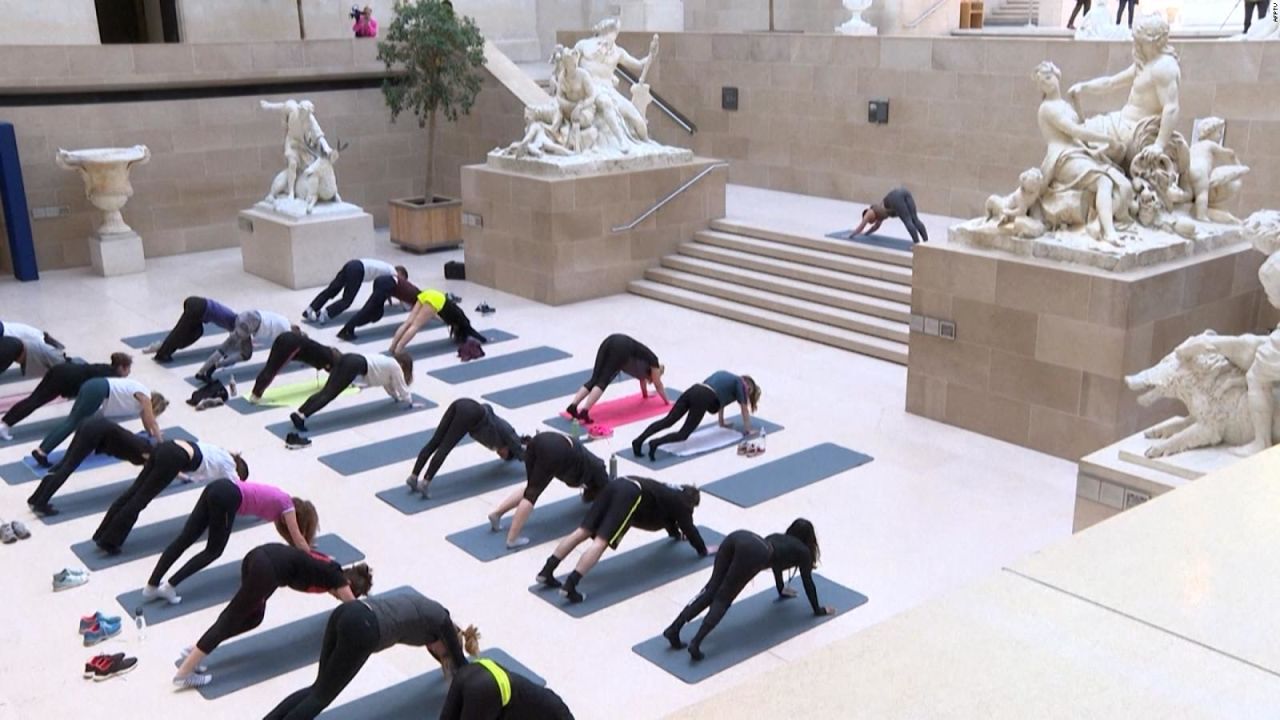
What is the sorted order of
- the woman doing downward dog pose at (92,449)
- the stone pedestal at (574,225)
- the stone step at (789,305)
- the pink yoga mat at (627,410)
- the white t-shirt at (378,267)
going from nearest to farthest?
the woman doing downward dog pose at (92,449) < the pink yoga mat at (627,410) < the stone step at (789,305) < the white t-shirt at (378,267) < the stone pedestal at (574,225)

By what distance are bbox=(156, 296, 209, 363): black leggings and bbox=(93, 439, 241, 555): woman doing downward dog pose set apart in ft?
11.7

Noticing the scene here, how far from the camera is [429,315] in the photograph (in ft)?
37.0

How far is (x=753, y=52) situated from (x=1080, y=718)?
1533 centimetres

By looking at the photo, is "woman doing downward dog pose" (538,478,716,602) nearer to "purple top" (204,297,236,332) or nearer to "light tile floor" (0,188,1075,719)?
"light tile floor" (0,188,1075,719)

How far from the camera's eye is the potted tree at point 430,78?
15625 millimetres

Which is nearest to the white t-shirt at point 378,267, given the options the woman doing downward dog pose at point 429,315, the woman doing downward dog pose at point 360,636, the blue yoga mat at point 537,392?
the woman doing downward dog pose at point 429,315

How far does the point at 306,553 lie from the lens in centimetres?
577

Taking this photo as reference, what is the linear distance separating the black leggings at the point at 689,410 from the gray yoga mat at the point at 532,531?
3.08ft

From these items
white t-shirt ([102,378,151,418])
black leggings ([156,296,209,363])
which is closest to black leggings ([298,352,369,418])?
white t-shirt ([102,378,151,418])

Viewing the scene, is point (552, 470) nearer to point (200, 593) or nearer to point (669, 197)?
point (200, 593)

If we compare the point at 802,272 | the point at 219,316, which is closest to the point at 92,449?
the point at 219,316

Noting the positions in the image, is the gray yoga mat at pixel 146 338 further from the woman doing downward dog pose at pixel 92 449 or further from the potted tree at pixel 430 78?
the potted tree at pixel 430 78

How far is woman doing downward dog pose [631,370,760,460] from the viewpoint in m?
8.46

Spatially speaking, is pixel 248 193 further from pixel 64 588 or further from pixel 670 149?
pixel 64 588
